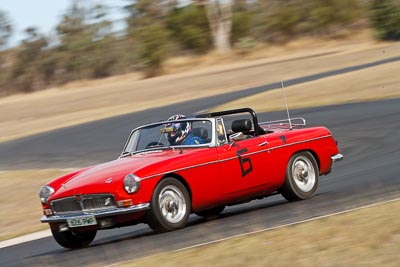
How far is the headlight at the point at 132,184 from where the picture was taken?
8.23m

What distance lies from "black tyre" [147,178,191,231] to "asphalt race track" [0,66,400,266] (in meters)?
0.13

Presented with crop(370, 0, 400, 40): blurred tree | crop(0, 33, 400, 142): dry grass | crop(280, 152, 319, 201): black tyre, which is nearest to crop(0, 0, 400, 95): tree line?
crop(370, 0, 400, 40): blurred tree

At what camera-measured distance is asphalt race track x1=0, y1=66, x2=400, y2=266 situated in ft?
26.5

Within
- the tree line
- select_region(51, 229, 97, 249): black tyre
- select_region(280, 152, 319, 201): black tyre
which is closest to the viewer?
select_region(51, 229, 97, 249): black tyre

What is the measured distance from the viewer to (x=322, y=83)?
28.3 metres

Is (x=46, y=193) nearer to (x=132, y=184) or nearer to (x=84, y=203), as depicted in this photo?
(x=84, y=203)

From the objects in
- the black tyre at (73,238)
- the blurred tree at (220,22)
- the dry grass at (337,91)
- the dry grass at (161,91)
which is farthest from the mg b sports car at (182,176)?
the blurred tree at (220,22)

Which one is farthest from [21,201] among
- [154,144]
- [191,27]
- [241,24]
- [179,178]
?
[241,24]

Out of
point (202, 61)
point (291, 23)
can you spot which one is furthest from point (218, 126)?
point (291, 23)

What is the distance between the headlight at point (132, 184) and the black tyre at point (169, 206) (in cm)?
21

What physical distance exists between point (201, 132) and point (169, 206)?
1.27 metres

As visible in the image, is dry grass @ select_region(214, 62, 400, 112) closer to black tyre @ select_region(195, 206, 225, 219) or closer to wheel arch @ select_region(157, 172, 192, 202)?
black tyre @ select_region(195, 206, 225, 219)

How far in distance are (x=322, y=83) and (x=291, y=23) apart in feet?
106

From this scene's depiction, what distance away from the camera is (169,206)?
853 cm
